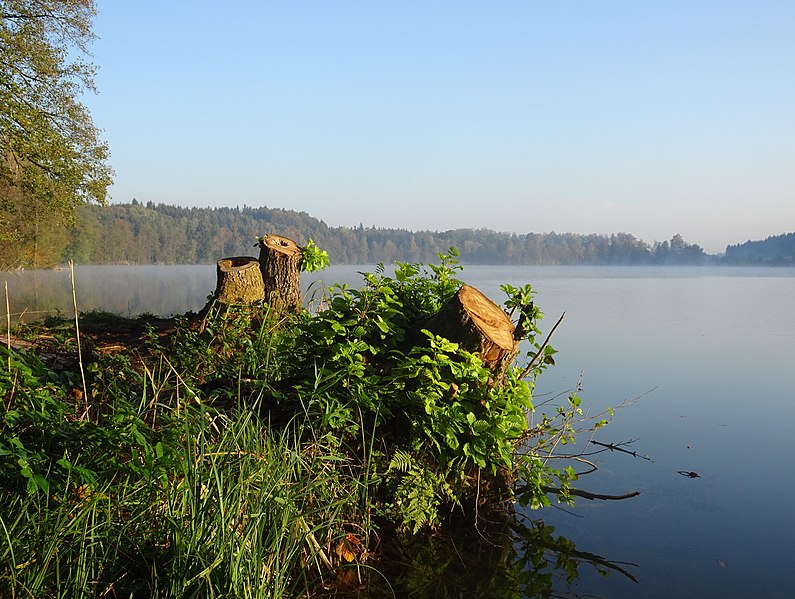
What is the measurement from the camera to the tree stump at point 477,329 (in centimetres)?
508

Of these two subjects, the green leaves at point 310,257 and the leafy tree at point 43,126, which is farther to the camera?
the leafy tree at point 43,126

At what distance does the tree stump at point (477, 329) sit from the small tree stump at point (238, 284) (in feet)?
15.8

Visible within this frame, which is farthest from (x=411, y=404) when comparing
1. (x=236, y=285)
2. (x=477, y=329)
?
(x=236, y=285)

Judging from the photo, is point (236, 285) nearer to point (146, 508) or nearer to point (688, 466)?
point (146, 508)

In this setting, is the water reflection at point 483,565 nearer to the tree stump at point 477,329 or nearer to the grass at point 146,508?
the grass at point 146,508

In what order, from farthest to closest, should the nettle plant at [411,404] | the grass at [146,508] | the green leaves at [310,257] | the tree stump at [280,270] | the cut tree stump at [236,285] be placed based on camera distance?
the green leaves at [310,257], the tree stump at [280,270], the cut tree stump at [236,285], the nettle plant at [411,404], the grass at [146,508]

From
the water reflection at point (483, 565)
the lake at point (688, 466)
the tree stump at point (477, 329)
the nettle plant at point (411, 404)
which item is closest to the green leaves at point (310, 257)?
the lake at point (688, 466)

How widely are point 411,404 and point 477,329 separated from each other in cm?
78

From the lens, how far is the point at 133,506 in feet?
12.2

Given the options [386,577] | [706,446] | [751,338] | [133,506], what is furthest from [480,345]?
[751,338]

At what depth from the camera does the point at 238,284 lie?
31.6 feet

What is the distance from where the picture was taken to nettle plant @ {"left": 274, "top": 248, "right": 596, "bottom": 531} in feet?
15.7

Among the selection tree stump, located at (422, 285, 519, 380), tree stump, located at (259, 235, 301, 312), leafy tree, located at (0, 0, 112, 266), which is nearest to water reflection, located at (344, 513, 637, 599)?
tree stump, located at (422, 285, 519, 380)

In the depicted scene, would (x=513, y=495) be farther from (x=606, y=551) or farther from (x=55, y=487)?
(x=55, y=487)
